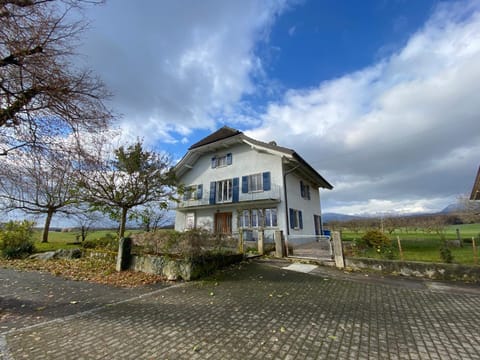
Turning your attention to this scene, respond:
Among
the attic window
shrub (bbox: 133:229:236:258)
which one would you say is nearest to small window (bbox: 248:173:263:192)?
the attic window

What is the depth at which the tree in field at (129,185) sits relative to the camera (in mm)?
11633

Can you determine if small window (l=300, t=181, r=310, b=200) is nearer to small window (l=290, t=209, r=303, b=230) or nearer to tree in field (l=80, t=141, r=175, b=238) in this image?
small window (l=290, t=209, r=303, b=230)

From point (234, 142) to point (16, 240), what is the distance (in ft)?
50.7

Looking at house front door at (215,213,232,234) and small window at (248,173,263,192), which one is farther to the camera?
house front door at (215,213,232,234)

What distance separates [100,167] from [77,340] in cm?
290

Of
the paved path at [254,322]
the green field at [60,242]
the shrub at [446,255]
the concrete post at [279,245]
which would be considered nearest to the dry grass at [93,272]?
the paved path at [254,322]

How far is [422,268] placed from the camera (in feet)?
22.7

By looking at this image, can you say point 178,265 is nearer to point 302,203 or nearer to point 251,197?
point 251,197

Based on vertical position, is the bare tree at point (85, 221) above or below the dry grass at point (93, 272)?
above

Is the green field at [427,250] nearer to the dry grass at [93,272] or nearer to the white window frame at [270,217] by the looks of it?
the white window frame at [270,217]

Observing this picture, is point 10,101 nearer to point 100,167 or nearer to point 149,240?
point 100,167

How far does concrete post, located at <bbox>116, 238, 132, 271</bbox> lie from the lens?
27.9 feet

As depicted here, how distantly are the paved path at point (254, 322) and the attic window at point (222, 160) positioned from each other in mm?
11813

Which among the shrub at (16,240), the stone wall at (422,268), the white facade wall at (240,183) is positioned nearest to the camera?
the stone wall at (422,268)
